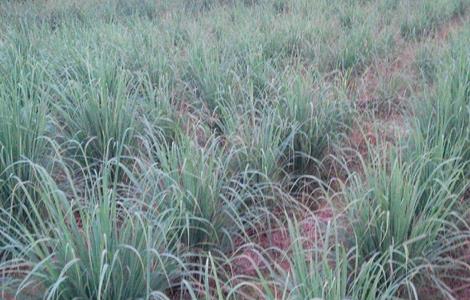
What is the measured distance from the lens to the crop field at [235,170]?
151 cm

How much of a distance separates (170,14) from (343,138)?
332 cm

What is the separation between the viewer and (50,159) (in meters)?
2.12

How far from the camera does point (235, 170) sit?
2199 millimetres

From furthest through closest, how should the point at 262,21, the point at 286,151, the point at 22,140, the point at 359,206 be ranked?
the point at 262,21 < the point at 286,151 < the point at 22,140 < the point at 359,206

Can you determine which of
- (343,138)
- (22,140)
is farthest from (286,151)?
(22,140)

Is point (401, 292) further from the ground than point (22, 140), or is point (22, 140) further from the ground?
point (22, 140)

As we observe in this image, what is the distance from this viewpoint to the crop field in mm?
1506

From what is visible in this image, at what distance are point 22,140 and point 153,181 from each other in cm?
57

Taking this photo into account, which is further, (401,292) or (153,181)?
(153,181)

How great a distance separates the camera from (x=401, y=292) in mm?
1635

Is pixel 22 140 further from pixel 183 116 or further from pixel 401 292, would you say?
pixel 401 292

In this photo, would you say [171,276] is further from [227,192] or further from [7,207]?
[7,207]

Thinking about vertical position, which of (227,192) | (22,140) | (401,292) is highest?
(22,140)

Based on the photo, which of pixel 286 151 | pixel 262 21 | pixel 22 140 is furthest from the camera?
pixel 262 21
